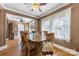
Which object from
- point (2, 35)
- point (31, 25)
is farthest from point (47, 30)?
point (2, 35)

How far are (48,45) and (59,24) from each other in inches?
17.6

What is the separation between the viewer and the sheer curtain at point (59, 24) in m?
1.84

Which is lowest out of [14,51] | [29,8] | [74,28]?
[14,51]

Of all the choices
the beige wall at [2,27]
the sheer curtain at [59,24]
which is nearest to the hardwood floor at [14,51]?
the beige wall at [2,27]

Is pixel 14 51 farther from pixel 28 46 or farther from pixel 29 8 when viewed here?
pixel 29 8

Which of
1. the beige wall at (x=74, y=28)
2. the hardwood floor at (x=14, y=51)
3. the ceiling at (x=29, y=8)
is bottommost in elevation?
the hardwood floor at (x=14, y=51)

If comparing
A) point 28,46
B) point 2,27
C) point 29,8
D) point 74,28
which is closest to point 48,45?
point 28,46

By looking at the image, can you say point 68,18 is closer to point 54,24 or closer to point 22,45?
point 54,24

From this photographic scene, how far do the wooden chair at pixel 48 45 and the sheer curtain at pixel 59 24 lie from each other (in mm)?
93

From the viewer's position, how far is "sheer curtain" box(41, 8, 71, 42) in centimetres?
184

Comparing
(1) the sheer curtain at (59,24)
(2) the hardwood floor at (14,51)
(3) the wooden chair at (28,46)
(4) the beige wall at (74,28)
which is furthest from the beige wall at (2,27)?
(4) the beige wall at (74,28)

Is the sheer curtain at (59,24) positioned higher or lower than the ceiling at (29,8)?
lower

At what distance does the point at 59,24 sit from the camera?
73.5 inches

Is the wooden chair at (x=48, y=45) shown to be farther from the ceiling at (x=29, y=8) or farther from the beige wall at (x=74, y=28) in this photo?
the ceiling at (x=29, y=8)
